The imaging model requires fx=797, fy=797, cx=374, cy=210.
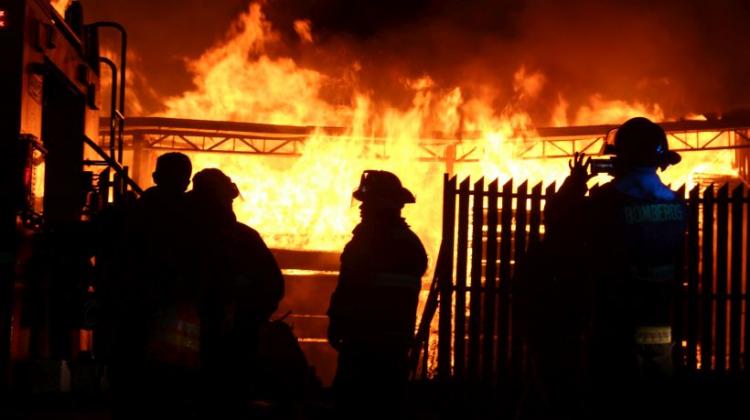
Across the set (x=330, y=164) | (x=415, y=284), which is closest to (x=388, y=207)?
(x=415, y=284)

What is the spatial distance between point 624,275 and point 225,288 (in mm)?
2199

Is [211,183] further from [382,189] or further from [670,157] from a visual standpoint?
[670,157]

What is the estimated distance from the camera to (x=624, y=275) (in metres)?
3.92

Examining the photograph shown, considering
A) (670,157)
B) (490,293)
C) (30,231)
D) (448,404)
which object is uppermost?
(670,157)

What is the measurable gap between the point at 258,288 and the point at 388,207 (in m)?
1.00

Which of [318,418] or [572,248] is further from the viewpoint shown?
[318,418]

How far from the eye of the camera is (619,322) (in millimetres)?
3900

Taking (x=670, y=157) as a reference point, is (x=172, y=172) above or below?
Result: below

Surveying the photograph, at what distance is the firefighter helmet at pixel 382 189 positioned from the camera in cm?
529

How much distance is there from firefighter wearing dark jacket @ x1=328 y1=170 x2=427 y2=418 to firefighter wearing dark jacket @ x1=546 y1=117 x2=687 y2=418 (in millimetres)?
1415

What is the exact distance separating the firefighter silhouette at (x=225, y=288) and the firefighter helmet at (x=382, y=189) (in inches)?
30.9

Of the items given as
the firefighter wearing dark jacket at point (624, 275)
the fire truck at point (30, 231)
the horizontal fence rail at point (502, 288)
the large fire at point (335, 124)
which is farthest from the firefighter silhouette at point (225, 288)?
the large fire at point (335, 124)

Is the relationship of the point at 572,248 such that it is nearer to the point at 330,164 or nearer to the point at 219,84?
the point at 330,164

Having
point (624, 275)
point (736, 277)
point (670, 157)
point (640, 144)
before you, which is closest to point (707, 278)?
point (736, 277)
